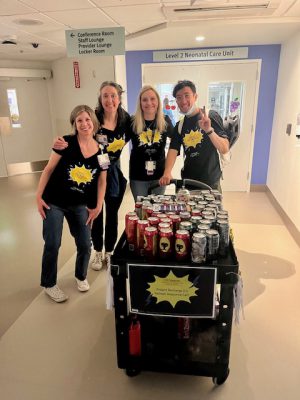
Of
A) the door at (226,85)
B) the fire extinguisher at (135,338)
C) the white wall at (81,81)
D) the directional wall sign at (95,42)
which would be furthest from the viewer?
the door at (226,85)

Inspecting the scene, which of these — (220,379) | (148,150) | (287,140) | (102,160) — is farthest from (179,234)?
(287,140)

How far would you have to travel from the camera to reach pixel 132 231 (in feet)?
4.93

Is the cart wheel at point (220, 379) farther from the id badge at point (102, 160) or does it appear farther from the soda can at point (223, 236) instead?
the id badge at point (102, 160)

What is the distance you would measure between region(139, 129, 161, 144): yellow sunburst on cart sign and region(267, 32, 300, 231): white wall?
1.93 m

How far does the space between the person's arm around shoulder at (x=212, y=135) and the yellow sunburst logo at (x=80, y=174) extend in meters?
0.89

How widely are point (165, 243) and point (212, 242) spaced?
0.71ft

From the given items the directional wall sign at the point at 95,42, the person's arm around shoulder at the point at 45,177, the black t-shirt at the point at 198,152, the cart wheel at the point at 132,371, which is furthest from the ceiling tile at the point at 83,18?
the cart wheel at the point at 132,371

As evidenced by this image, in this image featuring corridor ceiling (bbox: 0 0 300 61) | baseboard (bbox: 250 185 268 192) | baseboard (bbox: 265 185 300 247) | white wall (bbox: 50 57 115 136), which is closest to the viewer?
corridor ceiling (bbox: 0 0 300 61)

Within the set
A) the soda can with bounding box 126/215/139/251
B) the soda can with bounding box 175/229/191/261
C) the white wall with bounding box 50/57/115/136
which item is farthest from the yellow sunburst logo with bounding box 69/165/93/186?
the white wall with bounding box 50/57/115/136

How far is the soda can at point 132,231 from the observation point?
58.7 inches

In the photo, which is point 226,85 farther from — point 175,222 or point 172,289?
point 172,289

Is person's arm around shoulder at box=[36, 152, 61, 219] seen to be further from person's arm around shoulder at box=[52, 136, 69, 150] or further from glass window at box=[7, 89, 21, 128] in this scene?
glass window at box=[7, 89, 21, 128]

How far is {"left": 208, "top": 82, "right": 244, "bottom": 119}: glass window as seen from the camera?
15.8 feet

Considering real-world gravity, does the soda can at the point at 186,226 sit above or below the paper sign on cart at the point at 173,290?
above
